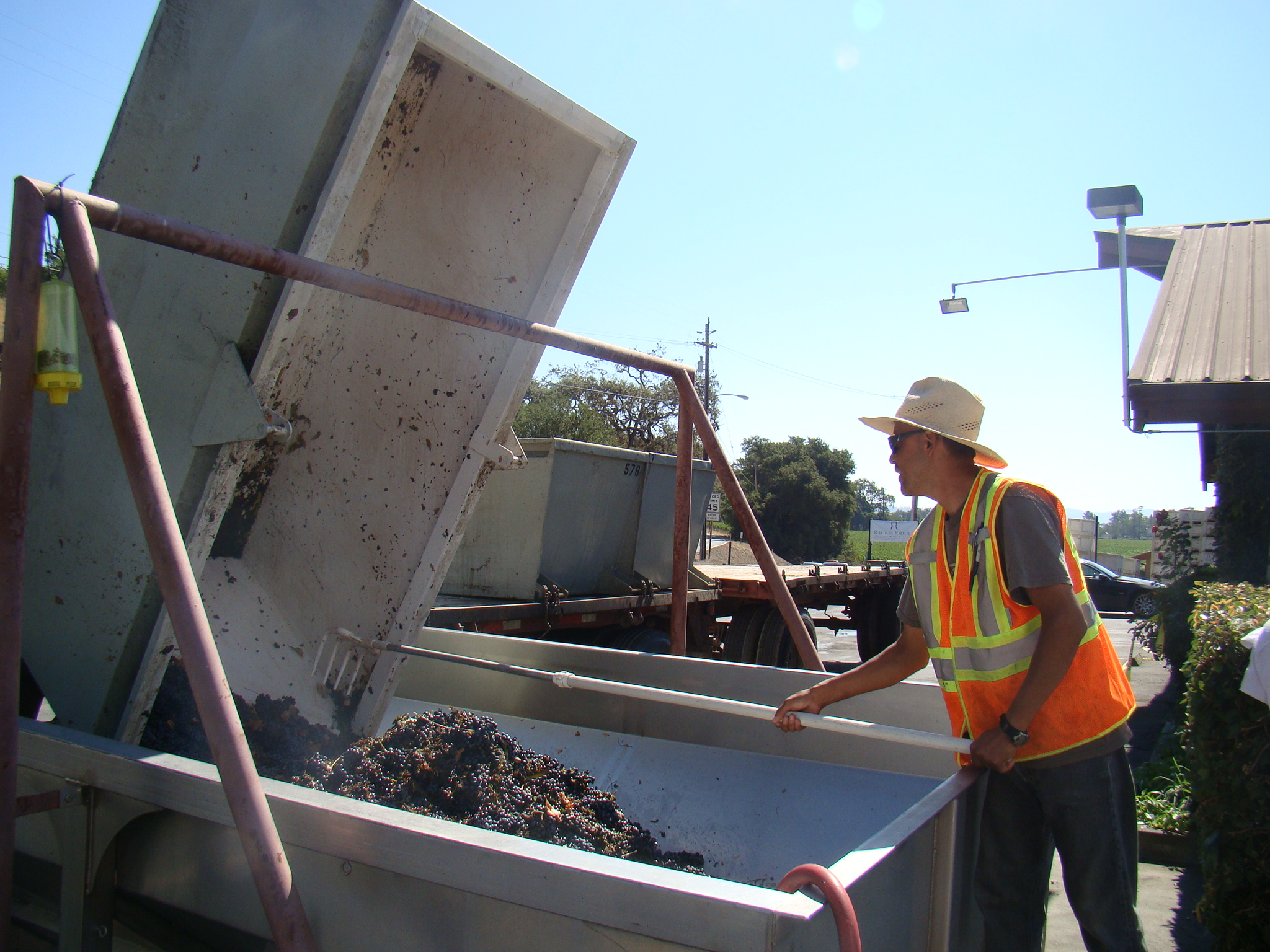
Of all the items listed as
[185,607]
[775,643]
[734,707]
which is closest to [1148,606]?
[775,643]

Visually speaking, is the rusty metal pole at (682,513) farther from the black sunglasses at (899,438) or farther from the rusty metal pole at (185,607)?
the rusty metal pole at (185,607)

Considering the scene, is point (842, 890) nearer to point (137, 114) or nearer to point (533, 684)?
point (533, 684)

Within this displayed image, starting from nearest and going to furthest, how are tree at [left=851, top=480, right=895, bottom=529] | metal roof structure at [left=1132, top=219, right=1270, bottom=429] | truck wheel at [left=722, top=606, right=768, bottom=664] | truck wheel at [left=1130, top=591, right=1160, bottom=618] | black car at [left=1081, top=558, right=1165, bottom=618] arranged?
metal roof structure at [left=1132, top=219, right=1270, bottom=429], truck wheel at [left=722, top=606, right=768, bottom=664], truck wheel at [left=1130, top=591, right=1160, bottom=618], black car at [left=1081, top=558, right=1165, bottom=618], tree at [left=851, top=480, right=895, bottom=529]

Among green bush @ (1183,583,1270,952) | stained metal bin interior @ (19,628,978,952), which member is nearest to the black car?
green bush @ (1183,583,1270,952)

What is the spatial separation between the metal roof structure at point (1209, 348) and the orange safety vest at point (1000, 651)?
14.3ft

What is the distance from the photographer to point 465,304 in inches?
85.4

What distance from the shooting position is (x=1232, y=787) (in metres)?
2.80

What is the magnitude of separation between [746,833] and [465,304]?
1705 mm

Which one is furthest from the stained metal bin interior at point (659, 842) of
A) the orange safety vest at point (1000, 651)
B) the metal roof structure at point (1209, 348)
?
the metal roof structure at point (1209, 348)

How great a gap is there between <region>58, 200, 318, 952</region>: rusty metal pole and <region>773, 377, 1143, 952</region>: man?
1.21 metres

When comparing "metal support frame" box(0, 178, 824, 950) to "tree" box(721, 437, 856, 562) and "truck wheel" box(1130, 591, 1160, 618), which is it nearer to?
"truck wheel" box(1130, 591, 1160, 618)

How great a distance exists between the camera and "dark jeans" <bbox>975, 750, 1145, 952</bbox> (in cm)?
184

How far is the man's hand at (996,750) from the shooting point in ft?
5.86

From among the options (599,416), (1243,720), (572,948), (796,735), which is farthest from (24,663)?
(599,416)
